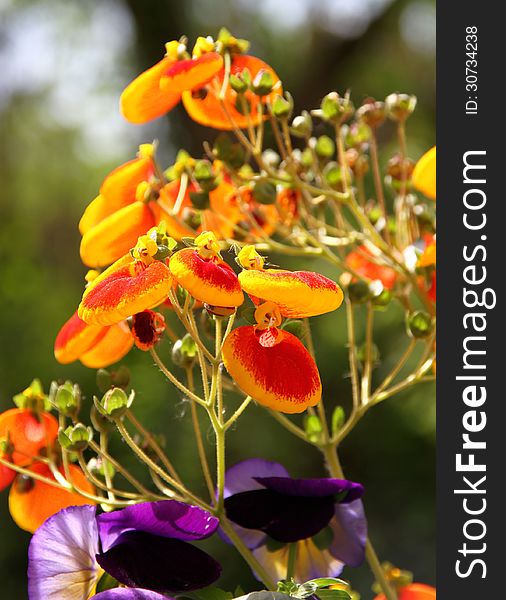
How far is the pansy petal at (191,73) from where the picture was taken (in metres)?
0.34

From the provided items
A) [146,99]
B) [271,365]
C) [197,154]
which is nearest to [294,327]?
[271,365]

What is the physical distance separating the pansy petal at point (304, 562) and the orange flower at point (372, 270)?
144mm

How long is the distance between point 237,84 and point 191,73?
0.02 metres

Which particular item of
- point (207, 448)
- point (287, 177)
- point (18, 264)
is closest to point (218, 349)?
point (287, 177)

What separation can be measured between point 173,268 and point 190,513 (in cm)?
7

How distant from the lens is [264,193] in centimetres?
38

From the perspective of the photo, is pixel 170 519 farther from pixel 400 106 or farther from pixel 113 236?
pixel 400 106

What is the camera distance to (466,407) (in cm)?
31

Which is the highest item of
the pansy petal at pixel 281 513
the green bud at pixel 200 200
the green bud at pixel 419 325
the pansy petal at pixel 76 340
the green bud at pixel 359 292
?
the green bud at pixel 200 200

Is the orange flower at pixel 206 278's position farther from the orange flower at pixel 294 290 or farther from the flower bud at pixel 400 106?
the flower bud at pixel 400 106

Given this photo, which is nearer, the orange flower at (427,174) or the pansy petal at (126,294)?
the pansy petal at (126,294)

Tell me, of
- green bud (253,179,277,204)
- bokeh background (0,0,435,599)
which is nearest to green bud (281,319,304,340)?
green bud (253,179,277,204)

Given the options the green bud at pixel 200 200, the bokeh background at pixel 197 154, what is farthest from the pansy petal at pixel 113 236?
the bokeh background at pixel 197 154

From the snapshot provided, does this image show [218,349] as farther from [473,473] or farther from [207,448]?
[207,448]
